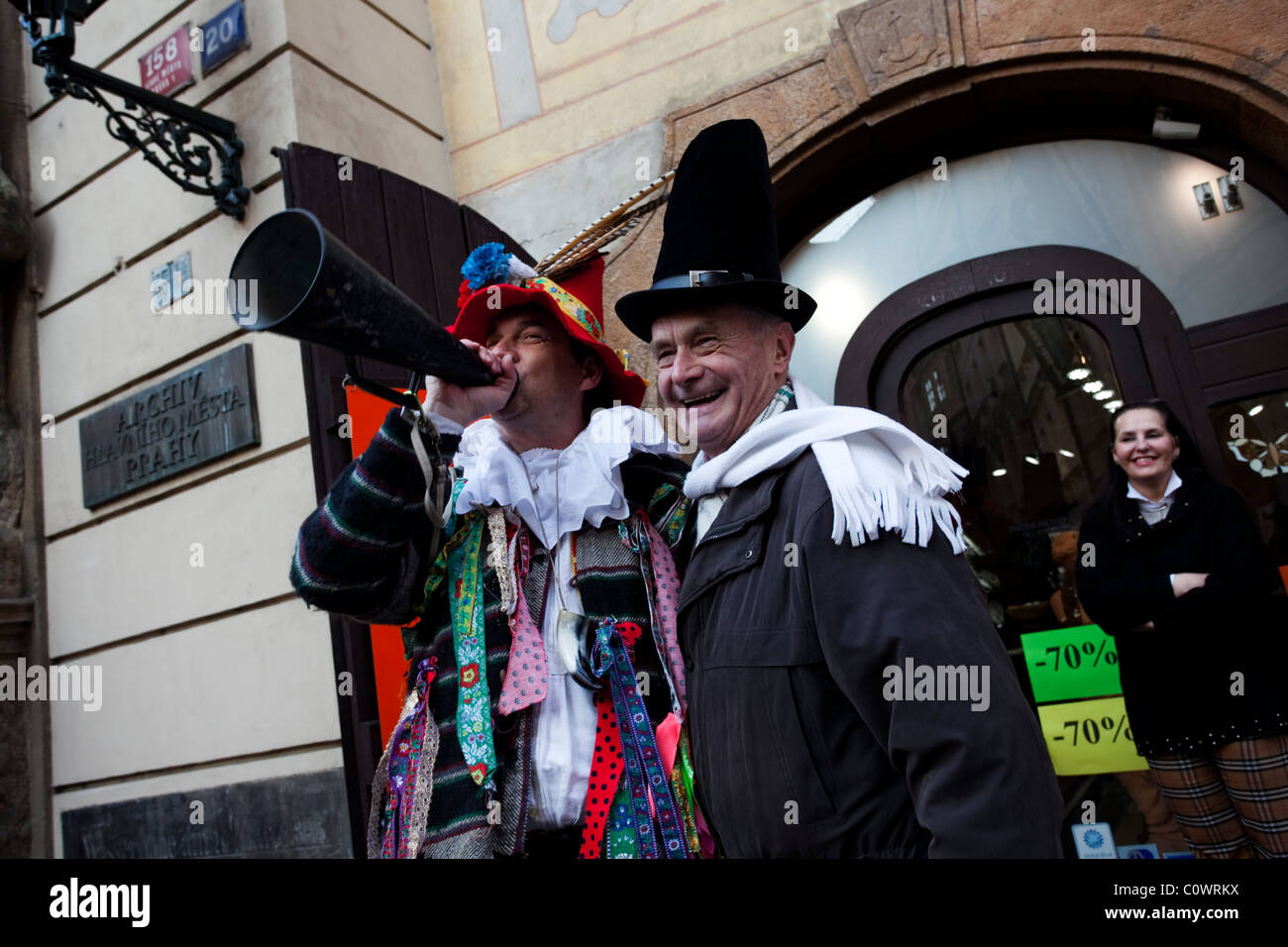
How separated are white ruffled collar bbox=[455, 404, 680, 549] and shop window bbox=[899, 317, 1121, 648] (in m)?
2.07

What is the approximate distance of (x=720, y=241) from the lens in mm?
1821

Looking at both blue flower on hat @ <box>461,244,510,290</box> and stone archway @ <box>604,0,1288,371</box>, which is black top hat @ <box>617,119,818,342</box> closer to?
blue flower on hat @ <box>461,244,510,290</box>

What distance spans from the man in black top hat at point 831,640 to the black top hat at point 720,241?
0.01m

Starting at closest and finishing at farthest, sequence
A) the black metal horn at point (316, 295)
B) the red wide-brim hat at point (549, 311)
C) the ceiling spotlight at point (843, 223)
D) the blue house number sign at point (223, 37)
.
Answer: the black metal horn at point (316, 295) → the red wide-brim hat at point (549, 311) → the ceiling spotlight at point (843, 223) → the blue house number sign at point (223, 37)

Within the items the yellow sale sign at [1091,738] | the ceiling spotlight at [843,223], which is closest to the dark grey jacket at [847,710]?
the yellow sale sign at [1091,738]

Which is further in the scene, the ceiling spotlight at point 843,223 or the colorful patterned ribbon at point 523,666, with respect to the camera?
the ceiling spotlight at point 843,223

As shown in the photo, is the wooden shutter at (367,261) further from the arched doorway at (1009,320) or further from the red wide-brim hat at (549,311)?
the arched doorway at (1009,320)

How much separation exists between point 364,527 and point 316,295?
1.66 feet

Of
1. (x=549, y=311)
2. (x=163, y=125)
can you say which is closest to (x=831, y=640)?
(x=549, y=311)

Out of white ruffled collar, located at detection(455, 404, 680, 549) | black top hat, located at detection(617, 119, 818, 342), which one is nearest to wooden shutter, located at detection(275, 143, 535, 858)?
white ruffled collar, located at detection(455, 404, 680, 549)

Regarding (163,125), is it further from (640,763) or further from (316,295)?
(640,763)

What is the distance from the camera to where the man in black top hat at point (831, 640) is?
118 centimetres
